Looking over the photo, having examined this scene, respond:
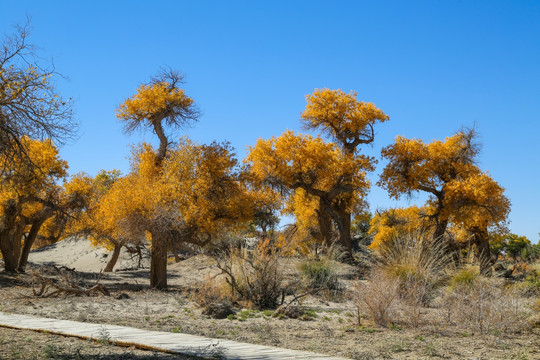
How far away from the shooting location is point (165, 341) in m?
8.55

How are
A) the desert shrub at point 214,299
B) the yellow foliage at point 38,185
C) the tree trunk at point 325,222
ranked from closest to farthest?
the desert shrub at point 214,299 → the yellow foliage at point 38,185 → the tree trunk at point 325,222

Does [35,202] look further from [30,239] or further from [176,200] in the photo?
[176,200]

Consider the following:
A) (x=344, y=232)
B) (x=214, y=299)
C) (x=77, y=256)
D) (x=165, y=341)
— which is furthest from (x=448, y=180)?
(x=77, y=256)

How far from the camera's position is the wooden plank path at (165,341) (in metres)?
7.60

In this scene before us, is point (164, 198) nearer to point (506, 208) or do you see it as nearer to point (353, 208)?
point (353, 208)

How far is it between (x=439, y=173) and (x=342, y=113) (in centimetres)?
649

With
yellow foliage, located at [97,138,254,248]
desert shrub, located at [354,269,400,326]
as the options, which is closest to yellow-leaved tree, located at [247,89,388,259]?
yellow foliage, located at [97,138,254,248]

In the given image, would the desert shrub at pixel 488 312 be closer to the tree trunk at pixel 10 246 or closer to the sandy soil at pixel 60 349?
the sandy soil at pixel 60 349

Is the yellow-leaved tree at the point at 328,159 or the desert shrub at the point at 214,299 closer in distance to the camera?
the desert shrub at the point at 214,299

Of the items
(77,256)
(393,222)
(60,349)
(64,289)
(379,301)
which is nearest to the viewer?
(60,349)

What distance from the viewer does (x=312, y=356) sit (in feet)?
24.8

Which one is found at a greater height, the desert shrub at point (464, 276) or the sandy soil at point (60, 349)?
the desert shrub at point (464, 276)

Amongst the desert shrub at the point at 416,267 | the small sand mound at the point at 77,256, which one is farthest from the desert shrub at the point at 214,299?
the small sand mound at the point at 77,256

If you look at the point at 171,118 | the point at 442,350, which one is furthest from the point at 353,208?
the point at 442,350
